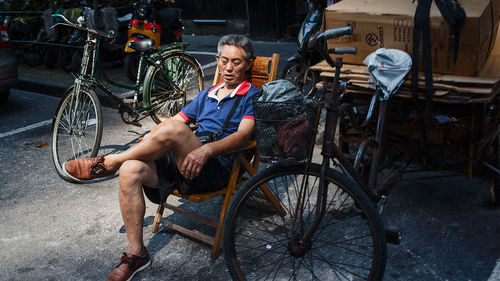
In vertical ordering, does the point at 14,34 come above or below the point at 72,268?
above

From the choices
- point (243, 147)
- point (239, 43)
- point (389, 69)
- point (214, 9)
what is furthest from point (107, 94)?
point (214, 9)

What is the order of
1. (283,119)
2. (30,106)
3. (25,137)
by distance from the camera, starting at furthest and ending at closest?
(30,106)
(25,137)
(283,119)

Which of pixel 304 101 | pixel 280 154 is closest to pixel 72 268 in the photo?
pixel 280 154

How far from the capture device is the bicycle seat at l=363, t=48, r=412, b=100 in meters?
3.27

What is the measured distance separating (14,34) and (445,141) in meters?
8.62

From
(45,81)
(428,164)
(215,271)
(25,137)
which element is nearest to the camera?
(215,271)

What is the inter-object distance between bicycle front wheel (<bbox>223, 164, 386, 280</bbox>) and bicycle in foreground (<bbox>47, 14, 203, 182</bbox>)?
190cm

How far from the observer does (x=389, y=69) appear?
3.28 metres

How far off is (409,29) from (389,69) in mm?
346

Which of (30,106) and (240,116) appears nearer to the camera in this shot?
(240,116)

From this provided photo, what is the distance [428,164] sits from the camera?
3.51 meters

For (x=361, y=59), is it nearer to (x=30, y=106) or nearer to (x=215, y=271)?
(x=215, y=271)

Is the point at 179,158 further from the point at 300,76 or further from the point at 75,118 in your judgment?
the point at 300,76

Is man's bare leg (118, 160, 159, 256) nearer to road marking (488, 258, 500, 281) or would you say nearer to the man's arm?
the man's arm
